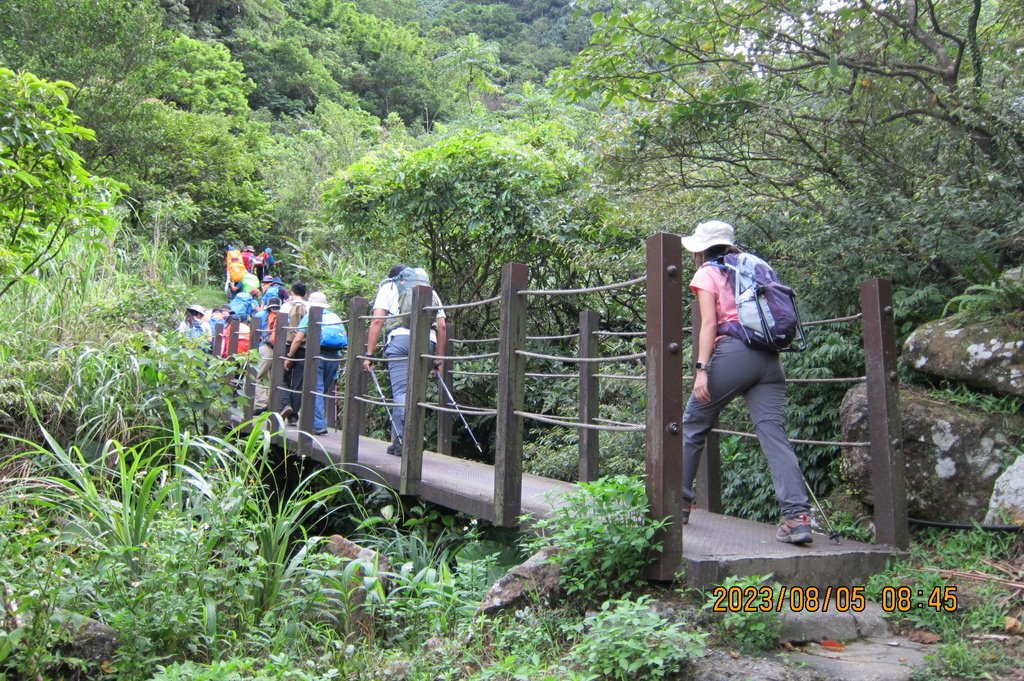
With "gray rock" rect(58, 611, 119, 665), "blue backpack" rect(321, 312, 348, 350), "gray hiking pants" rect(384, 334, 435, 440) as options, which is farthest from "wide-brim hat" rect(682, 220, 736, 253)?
"blue backpack" rect(321, 312, 348, 350)

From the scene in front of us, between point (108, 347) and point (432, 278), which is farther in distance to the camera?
point (432, 278)

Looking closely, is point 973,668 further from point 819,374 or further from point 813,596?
point 819,374

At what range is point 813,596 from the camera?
11.1ft

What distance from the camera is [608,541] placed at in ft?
10.8

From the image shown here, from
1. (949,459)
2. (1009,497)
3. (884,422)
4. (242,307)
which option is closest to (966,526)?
(1009,497)

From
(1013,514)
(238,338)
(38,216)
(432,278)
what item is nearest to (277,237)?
(238,338)

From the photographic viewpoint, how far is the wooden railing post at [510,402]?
4324 mm

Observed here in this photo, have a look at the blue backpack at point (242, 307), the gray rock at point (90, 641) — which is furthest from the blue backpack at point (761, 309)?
the blue backpack at point (242, 307)

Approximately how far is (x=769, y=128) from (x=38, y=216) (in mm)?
5249

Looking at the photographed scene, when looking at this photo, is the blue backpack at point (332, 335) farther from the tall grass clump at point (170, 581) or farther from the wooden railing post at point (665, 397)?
the wooden railing post at point (665, 397)

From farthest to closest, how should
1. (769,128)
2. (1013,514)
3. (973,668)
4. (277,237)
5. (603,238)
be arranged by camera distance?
1. (277,237)
2. (603,238)
3. (769,128)
4. (1013,514)
5. (973,668)

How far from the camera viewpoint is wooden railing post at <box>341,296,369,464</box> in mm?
6281

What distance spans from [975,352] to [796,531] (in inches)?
76.3

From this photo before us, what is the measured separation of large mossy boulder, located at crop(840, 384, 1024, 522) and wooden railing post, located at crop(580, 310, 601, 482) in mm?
1493
